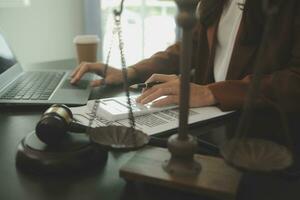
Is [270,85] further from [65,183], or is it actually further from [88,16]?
[88,16]

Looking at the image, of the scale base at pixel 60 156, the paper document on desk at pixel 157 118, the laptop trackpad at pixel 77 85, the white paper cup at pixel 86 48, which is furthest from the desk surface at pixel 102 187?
the white paper cup at pixel 86 48

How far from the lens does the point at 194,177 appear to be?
22.7 inches

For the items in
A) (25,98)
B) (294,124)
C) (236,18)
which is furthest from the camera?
(236,18)

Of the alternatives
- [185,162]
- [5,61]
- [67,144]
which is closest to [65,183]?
[67,144]

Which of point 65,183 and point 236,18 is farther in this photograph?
point 236,18

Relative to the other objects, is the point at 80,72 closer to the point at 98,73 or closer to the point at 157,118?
the point at 98,73

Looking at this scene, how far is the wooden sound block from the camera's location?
556mm

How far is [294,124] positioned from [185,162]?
0.48 meters

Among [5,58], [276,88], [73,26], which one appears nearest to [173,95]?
[276,88]

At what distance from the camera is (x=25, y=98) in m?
1.06

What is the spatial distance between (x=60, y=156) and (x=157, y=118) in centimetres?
29

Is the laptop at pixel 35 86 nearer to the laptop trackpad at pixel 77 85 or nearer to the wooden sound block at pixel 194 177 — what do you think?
the laptop trackpad at pixel 77 85

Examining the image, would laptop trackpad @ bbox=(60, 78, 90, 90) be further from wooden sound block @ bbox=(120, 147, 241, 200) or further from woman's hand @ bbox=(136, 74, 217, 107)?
wooden sound block @ bbox=(120, 147, 241, 200)

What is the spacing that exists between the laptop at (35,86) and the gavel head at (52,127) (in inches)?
14.0
